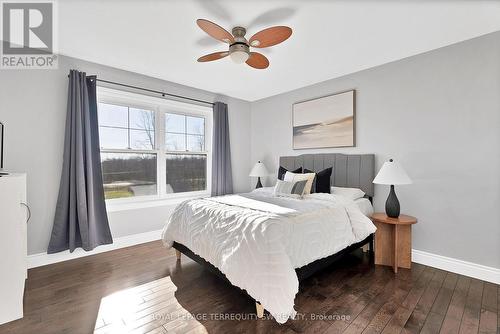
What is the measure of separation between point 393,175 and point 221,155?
2.74 m

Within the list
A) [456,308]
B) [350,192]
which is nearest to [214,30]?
[350,192]

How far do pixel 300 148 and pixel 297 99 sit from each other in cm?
85

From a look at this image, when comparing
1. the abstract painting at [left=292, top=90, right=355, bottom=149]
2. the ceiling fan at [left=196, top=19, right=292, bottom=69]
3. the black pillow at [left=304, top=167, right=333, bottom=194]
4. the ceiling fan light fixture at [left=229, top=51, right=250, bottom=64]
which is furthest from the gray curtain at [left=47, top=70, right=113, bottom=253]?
the abstract painting at [left=292, top=90, right=355, bottom=149]

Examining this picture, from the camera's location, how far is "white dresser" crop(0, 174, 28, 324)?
67.0 inches

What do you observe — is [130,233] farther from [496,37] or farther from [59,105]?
[496,37]

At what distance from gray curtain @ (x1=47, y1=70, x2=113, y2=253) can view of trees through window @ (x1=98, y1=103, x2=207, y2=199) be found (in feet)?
1.08

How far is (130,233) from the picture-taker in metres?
3.39

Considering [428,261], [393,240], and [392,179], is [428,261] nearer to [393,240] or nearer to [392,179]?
[393,240]

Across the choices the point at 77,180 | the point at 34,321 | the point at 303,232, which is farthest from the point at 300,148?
the point at 34,321

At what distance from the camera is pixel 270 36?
6.47 feet

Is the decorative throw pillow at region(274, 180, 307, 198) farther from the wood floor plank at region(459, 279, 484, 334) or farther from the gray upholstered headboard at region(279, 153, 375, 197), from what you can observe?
the wood floor plank at region(459, 279, 484, 334)

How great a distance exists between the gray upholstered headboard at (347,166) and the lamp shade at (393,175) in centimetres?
58

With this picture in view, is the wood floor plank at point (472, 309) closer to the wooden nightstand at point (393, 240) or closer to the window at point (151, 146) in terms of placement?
the wooden nightstand at point (393, 240)

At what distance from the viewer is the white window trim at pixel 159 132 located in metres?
3.30
